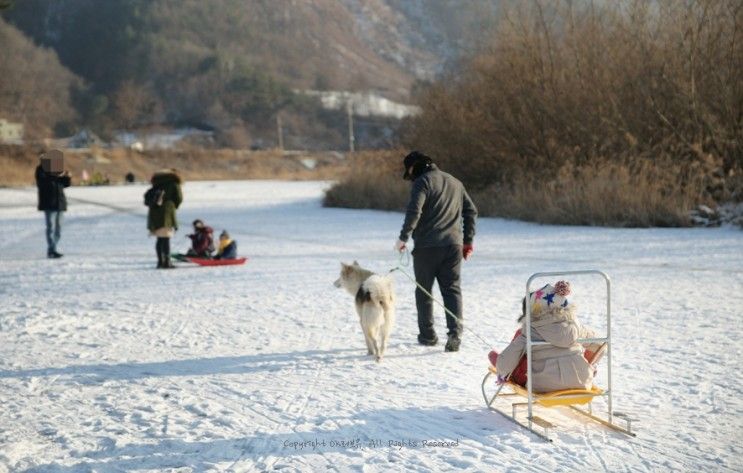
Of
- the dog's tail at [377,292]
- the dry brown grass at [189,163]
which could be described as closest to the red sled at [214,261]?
the dog's tail at [377,292]

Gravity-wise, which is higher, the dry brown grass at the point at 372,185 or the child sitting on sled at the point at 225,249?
the dry brown grass at the point at 372,185

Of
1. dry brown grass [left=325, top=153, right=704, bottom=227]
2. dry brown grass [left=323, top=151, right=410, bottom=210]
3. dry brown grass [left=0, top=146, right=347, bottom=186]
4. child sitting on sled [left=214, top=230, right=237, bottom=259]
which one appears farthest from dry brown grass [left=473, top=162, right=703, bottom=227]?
dry brown grass [left=0, top=146, right=347, bottom=186]

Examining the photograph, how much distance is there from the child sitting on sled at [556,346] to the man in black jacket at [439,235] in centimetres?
221

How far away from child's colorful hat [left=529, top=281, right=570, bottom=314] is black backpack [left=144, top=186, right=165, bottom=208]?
9470 mm

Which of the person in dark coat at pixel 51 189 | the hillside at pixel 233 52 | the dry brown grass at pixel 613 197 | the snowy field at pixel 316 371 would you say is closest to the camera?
the snowy field at pixel 316 371

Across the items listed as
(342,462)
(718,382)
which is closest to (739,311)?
(718,382)

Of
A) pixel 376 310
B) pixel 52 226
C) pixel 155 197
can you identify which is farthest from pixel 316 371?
pixel 52 226

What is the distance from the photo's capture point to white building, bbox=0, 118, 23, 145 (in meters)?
91.1

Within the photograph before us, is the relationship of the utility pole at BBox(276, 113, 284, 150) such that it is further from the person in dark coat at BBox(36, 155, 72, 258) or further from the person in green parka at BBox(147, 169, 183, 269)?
the person in green parka at BBox(147, 169, 183, 269)

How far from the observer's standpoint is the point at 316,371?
7660 millimetres

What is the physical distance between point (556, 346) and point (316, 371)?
2585 mm

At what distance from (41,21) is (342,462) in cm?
15548

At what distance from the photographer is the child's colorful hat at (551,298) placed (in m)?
5.71

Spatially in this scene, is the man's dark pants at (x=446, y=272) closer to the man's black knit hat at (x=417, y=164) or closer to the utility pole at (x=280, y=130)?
the man's black knit hat at (x=417, y=164)
